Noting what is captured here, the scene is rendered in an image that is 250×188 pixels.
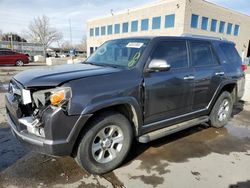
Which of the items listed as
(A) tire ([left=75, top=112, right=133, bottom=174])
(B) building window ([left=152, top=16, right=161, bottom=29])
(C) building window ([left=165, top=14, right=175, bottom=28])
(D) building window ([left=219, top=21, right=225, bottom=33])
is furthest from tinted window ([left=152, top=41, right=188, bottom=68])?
(D) building window ([left=219, top=21, right=225, bottom=33])

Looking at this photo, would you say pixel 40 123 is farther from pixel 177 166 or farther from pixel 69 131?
pixel 177 166

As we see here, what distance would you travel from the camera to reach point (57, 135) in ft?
8.47

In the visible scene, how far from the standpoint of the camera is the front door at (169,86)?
338 centimetres

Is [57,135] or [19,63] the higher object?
[57,135]

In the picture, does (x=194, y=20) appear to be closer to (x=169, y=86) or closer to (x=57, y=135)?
(x=169, y=86)

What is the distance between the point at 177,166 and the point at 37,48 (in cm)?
4762

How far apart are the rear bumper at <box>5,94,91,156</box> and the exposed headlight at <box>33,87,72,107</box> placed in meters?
0.12

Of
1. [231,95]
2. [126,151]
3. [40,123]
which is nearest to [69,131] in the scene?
[40,123]

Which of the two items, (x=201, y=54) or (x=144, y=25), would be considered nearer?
(x=201, y=54)

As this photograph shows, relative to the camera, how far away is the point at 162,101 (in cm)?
354

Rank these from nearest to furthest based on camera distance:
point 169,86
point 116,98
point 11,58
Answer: point 116,98 → point 169,86 → point 11,58

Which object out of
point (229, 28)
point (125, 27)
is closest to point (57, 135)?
point (125, 27)

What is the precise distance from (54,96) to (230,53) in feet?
13.8

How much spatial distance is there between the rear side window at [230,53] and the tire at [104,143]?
303cm
